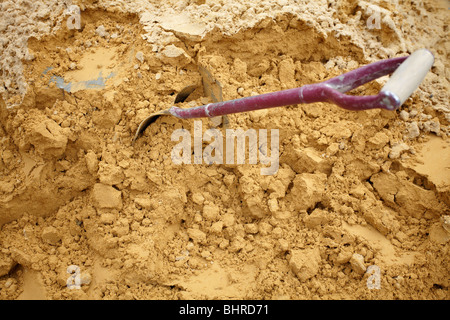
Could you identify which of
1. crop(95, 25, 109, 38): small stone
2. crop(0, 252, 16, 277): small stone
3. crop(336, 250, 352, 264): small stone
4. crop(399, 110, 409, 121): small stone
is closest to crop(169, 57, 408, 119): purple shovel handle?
crop(399, 110, 409, 121): small stone

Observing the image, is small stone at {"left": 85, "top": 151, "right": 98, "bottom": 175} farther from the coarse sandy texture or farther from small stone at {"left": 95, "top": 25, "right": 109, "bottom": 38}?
small stone at {"left": 95, "top": 25, "right": 109, "bottom": 38}

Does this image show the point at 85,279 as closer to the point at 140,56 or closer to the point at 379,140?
the point at 140,56

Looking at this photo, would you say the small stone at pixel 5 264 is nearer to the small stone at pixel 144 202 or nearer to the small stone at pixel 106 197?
the small stone at pixel 106 197

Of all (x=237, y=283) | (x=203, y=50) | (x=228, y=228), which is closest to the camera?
(x=237, y=283)

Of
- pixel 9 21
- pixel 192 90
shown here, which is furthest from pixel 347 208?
pixel 9 21

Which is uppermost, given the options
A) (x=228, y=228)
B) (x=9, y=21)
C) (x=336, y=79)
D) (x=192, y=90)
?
(x=9, y=21)

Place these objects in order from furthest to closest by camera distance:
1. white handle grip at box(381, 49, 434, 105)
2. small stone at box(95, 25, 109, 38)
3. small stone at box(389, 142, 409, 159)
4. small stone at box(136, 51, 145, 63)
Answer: small stone at box(95, 25, 109, 38), small stone at box(136, 51, 145, 63), small stone at box(389, 142, 409, 159), white handle grip at box(381, 49, 434, 105)

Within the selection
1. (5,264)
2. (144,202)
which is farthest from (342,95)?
(5,264)

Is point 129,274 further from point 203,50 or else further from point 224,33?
point 224,33

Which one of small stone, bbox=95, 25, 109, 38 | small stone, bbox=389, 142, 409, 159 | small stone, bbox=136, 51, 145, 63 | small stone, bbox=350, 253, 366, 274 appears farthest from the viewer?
small stone, bbox=95, 25, 109, 38
